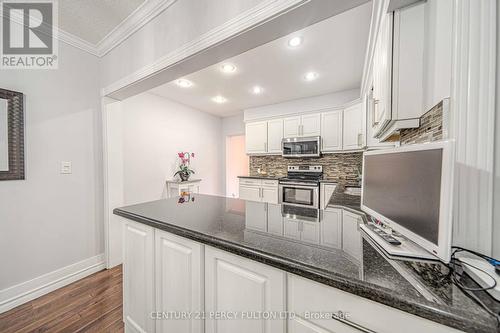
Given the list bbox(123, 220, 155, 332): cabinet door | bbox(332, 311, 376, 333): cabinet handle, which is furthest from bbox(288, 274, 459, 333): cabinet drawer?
bbox(123, 220, 155, 332): cabinet door

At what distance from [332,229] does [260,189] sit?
3.10 meters

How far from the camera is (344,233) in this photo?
0.89m

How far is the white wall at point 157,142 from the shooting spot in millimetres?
3135

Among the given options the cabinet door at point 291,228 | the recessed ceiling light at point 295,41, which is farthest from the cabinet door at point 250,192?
the cabinet door at point 291,228

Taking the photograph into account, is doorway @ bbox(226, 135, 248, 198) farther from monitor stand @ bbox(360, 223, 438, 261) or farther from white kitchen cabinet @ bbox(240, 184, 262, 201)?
monitor stand @ bbox(360, 223, 438, 261)

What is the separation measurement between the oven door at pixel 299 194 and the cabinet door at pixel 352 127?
963mm

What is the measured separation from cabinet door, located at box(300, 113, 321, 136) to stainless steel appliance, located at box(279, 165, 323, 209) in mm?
697

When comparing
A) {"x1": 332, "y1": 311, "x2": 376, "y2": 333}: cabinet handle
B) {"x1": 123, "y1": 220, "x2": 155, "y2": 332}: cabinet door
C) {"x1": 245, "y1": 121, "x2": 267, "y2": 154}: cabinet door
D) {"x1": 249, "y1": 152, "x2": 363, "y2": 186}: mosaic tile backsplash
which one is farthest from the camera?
{"x1": 245, "y1": 121, "x2": 267, "y2": 154}: cabinet door

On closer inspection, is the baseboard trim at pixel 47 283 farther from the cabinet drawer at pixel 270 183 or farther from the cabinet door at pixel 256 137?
the cabinet door at pixel 256 137

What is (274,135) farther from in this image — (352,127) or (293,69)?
(293,69)

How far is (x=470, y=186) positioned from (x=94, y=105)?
10.5ft

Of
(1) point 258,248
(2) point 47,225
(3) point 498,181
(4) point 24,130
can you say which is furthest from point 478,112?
(2) point 47,225

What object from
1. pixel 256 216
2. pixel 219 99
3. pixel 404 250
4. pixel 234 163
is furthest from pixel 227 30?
pixel 234 163

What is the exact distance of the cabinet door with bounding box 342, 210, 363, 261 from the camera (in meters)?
0.69
